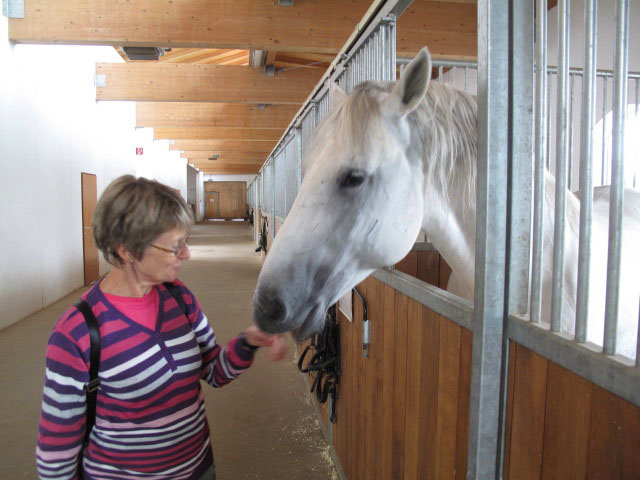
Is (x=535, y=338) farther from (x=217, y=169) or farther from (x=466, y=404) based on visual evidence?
(x=217, y=169)

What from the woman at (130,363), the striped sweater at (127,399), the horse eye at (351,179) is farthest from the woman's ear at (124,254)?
the horse eye at (351,179)

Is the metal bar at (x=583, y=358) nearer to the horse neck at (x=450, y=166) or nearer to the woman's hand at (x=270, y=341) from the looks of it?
the horse neck at (x=450, y=166)

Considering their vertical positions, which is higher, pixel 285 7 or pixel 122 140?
pixel 285 7

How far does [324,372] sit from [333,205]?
1.52 m

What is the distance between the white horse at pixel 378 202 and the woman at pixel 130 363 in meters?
0.29

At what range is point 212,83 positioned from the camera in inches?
248

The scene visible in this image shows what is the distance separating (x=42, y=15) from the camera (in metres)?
4.33

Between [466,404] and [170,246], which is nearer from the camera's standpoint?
[466,404]

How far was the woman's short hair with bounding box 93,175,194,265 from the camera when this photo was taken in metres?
1.09

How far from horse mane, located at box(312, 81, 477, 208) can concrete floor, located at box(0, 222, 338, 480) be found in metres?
1.87

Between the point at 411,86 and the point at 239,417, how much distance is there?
2.50 metres

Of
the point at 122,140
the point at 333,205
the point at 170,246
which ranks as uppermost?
the point at 122,140

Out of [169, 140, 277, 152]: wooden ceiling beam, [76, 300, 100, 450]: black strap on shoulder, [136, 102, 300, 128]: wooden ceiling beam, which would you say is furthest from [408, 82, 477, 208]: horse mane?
[169, 140, 277, 152]: wooden ceiling beam

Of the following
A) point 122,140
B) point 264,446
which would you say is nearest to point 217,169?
point 122,140
